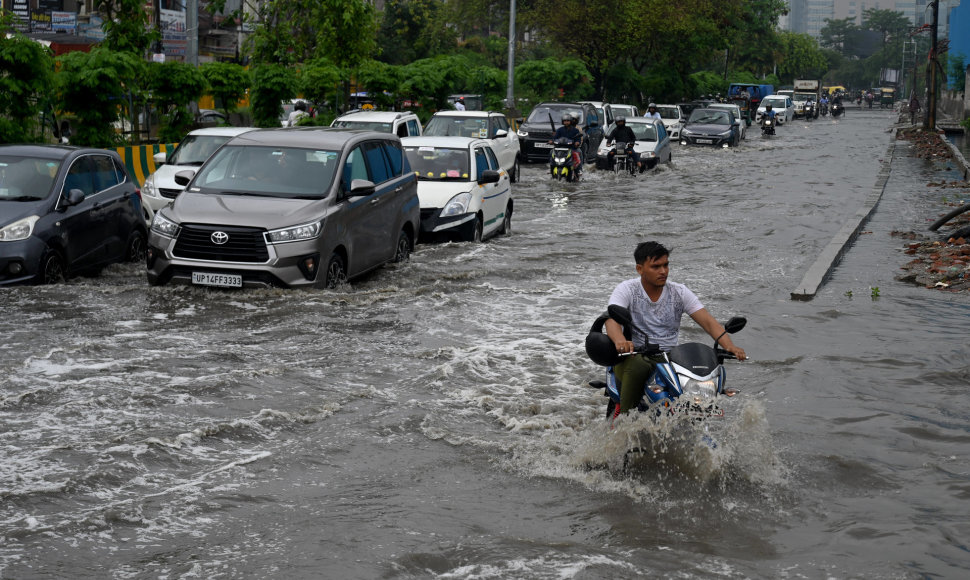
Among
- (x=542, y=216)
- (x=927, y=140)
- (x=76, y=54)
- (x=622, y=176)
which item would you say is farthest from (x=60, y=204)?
(x=927, y=140)

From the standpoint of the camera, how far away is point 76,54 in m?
20.5

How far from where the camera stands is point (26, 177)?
1291 cm

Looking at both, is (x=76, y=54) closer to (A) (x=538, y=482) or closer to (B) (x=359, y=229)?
(B) (x=359, y=229)

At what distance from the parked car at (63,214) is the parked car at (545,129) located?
20029 mm

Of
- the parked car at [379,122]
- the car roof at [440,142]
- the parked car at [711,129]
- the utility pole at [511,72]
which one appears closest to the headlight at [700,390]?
the car roof at [440,142]

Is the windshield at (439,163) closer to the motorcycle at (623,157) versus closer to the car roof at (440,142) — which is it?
the car roof at (440,142)

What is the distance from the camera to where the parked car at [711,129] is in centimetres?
4494

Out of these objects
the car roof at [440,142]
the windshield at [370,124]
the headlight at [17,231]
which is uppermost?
the windshield at [370,124]

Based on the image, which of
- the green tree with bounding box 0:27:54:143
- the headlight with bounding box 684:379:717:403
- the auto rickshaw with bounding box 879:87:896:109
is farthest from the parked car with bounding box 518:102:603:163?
the auto rickshaw with bounding box 879:87:896:109

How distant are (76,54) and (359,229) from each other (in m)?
10.1

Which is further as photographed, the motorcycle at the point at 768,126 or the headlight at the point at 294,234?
the motorcycle at the point at 768,126

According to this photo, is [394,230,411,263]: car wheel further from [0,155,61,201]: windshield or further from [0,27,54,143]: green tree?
[0,27,54,143]: green tree

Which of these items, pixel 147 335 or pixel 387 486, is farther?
pixel 147 335

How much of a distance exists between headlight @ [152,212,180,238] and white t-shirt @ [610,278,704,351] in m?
6.40
